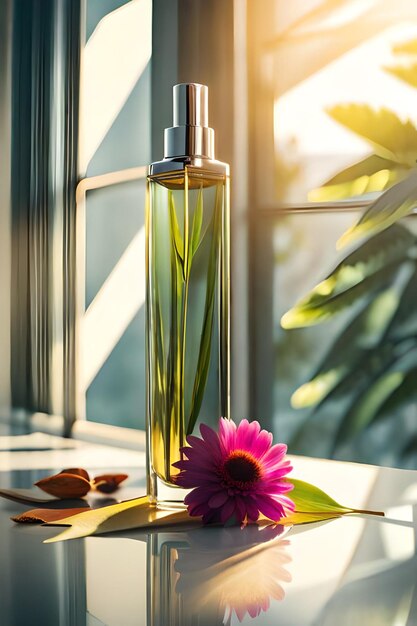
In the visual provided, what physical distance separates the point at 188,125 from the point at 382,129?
Answer: 83 cm

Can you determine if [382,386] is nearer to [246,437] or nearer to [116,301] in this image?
[116,301]

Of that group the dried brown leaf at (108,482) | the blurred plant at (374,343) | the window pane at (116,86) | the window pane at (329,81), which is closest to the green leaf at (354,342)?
the blurred plant at (374,343)

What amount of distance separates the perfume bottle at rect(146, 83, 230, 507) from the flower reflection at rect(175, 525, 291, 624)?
6cm

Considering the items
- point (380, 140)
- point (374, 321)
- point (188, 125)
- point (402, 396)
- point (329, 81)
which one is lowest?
point (402, 396)

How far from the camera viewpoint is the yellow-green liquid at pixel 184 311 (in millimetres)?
498

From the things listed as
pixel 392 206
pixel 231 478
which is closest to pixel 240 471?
pixel 231 478

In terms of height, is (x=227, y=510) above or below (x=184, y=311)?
below

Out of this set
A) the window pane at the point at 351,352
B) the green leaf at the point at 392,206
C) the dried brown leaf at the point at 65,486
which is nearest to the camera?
the dried brown leaf at the point at 65,486

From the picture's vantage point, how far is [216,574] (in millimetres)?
376

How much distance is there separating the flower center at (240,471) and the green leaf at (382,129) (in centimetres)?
90

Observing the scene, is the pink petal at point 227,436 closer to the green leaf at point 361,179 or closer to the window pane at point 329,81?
the green leaf at point 361,179

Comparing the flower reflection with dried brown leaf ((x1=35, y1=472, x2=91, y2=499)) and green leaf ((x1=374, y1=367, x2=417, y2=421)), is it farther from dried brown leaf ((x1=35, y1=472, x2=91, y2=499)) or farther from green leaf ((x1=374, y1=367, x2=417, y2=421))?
green leaf ((x1=374, y1=367, x2=417, y2=421))

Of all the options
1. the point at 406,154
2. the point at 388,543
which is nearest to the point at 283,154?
the point at 406,154

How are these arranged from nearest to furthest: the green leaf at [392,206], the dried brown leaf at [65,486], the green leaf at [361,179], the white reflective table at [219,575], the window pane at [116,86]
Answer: the white reflective table at [219,575]
the dried brown leaf at [65,486]
the green leaf at [392,206]
the green leaf at [361,179]
the window pane at [116,86]
